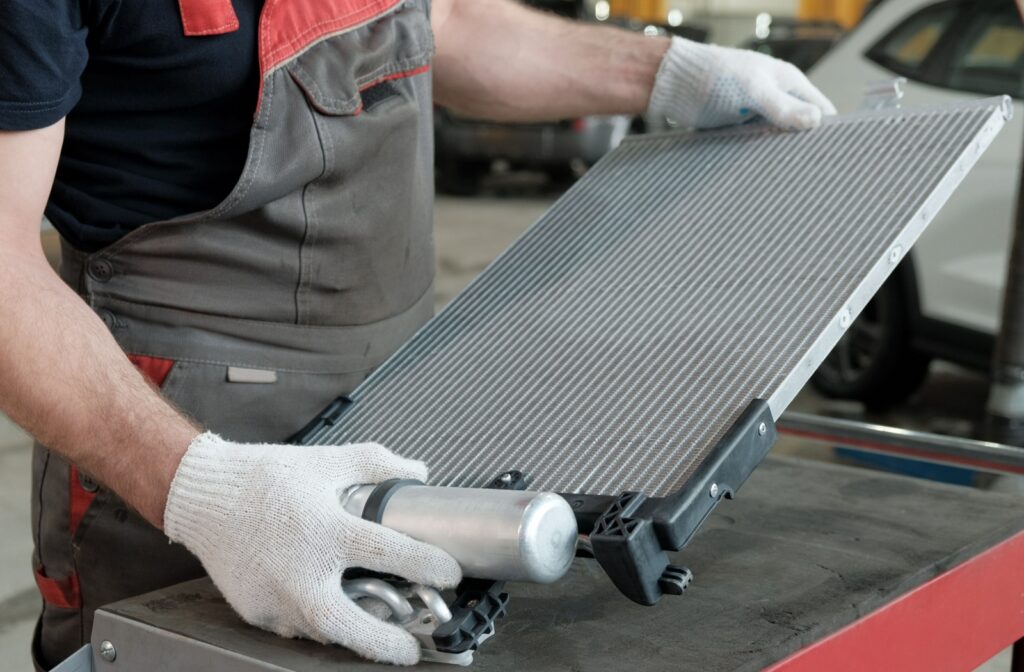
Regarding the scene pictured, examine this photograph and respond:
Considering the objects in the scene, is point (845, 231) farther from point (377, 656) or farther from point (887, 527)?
point (377, 656)

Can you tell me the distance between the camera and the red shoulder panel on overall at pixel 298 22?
1199 mm

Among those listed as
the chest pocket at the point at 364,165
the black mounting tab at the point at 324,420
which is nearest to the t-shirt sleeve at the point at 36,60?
the chest pocket at the point at 364,165

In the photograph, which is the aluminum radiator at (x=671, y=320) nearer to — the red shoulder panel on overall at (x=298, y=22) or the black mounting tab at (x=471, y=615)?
the black mounting tab at (x=471, y=615)

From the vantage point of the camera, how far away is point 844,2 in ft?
49.6

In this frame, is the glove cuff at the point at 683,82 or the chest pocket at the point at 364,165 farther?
the glove cuff at the point at 683,82

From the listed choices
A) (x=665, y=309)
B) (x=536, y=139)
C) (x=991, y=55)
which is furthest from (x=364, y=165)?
(x=536, y=139)

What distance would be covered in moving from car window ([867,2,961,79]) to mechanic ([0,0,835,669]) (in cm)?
227

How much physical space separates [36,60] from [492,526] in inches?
22.1

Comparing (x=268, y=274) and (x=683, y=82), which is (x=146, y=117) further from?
(x=683, y=82)

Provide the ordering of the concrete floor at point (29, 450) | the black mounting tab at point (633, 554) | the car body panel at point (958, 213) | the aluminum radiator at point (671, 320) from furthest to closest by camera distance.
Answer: the car body panel at point (958, 213) < the concrete floor at point (29, 450) < the aluminum radiator at point (671, 320) < the black mounting tab at point (633, 554)

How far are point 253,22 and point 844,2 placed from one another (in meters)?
15.1

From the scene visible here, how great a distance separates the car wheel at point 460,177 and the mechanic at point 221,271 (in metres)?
7.71

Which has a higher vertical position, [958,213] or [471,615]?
[471,615]

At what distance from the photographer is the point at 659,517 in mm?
868
